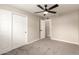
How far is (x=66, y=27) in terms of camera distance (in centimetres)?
577

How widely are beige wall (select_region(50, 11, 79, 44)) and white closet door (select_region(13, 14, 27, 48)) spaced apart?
2.98m

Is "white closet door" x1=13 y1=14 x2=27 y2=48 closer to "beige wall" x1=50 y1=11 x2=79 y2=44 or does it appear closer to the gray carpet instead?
the gray carpet

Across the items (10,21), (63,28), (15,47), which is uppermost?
(10,21)

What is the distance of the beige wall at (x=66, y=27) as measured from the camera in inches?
199

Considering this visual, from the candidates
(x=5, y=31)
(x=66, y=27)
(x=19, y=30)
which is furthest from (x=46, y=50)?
(x=66, y=27)

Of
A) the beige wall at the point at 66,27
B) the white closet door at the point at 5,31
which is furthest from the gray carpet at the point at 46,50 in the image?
the beige wall at the point at 66,27

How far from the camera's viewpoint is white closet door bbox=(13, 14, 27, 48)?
13.5ft

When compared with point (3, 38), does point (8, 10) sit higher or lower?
higher

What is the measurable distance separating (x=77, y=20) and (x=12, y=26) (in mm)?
3944

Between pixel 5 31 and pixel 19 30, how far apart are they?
1.03 m

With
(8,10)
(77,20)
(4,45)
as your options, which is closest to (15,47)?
(4,45)

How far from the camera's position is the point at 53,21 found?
7164 millimetres
